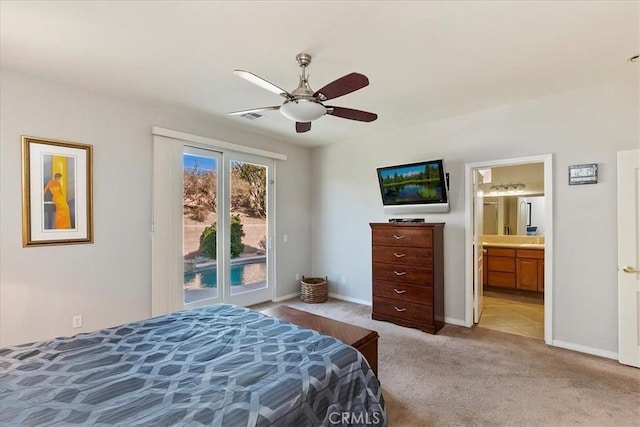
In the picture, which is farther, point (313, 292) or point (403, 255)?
point (313, 292)

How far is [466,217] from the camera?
151 inches

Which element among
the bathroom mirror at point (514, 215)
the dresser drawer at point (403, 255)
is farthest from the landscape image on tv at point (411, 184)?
the bathroom mirror at point (514, 215)

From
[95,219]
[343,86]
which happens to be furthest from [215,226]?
[343,86]

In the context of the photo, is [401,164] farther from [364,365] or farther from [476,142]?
[364,365]

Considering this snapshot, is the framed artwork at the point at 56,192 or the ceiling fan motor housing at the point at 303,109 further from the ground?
the ceiling fan motor housing at the point at 303,109

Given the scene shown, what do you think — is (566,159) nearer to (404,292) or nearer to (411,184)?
(411,184)

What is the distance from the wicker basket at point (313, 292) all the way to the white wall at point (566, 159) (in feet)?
5.00

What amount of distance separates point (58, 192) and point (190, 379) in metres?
2.60

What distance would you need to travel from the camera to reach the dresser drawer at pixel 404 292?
11.9 feet

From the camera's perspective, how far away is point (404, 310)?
12.5 ft

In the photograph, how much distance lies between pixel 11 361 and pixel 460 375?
121 inches

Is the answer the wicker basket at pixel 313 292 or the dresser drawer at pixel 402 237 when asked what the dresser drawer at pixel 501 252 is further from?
the wicker basket at pixel 313 292

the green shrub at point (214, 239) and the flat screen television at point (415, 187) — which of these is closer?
the flat screen television at point (415, 187)

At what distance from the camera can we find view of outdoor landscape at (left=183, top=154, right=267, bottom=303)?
12.8 feet
